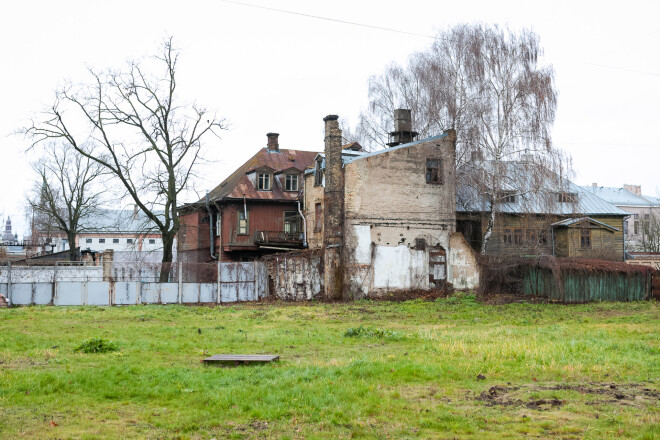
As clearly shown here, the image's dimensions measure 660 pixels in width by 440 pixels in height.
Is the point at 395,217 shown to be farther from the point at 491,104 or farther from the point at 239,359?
the point at 239,359

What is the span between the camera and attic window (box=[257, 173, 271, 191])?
44375mm

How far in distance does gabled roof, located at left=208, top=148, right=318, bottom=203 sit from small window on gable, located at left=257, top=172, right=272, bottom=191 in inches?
14.7

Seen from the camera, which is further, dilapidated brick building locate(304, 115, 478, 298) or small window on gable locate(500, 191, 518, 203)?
small window on gable locate(500, 191, 518, 203)

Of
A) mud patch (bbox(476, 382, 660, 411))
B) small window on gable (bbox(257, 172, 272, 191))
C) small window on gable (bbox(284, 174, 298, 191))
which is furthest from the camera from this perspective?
small window on gable (bbox(284, 174, 298, 191))

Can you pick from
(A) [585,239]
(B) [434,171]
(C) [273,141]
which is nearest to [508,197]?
(B) [434,171]

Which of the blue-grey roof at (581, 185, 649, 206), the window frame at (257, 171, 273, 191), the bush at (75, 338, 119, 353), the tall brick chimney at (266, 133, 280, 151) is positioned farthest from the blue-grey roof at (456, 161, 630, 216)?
the blue-grey roof at (581, 185, 649, 206)

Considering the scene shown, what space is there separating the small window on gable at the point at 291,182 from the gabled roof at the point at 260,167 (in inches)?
18.3

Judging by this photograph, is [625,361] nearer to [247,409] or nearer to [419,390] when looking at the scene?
[419,390]

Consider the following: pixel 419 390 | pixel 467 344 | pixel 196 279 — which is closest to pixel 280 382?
pixel 419 390

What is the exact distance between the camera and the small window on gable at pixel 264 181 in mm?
44375

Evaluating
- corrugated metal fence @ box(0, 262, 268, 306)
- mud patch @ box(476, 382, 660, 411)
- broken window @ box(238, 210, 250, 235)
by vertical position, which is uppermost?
broken window @ box(238, 210, 250, 235)

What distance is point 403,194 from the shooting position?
35.6 m

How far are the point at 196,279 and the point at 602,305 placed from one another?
2054cm

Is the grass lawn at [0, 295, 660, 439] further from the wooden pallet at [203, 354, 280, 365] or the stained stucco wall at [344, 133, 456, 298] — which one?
the stained stucco wall at [344, 133, 456, 298]
